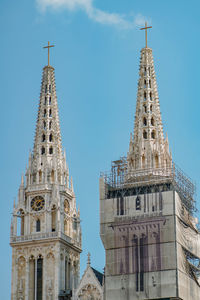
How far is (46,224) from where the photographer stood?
10700 centimetres

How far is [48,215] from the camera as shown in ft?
353

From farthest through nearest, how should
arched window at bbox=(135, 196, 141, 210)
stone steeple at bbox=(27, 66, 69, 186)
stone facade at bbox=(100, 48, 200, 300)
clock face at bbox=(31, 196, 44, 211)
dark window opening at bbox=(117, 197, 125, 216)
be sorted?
stone steeple at bbox=(27, 66, 69, 186) → clock face at bbox=(31, 196, 44, 211) → dark window opening at bbox=(117, 197, 125, 216) → arched window at bbox=(135, 196, 141, 210) → stone facade at bbox=(100, 48, 200, 300)

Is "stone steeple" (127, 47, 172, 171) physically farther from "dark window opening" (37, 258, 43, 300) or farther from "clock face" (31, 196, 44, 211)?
"dark window opening" (37, 258, 43, 300)

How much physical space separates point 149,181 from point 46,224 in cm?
1283

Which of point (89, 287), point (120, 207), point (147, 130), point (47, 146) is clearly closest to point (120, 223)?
point (120, 207)

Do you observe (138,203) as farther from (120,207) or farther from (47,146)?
(47,146)

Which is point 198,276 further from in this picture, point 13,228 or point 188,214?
point 13,228

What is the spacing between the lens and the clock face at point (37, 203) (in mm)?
108738

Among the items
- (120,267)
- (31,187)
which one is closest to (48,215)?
(31,187)

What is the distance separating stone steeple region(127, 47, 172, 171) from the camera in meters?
105

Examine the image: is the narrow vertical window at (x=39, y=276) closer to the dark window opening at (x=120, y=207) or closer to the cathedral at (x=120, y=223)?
the cathedral at (x=120, y=223)

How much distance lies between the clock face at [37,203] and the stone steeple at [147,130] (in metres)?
10.8

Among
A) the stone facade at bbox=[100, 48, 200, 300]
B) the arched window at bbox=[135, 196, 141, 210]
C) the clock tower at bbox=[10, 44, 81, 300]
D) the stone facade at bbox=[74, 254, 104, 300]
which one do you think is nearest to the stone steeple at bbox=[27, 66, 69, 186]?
the clock tower at bbox=[10, 44, 81, 300]

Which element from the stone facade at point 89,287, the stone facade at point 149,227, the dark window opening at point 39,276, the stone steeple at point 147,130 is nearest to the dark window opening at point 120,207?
the stone facade at point 149,227
